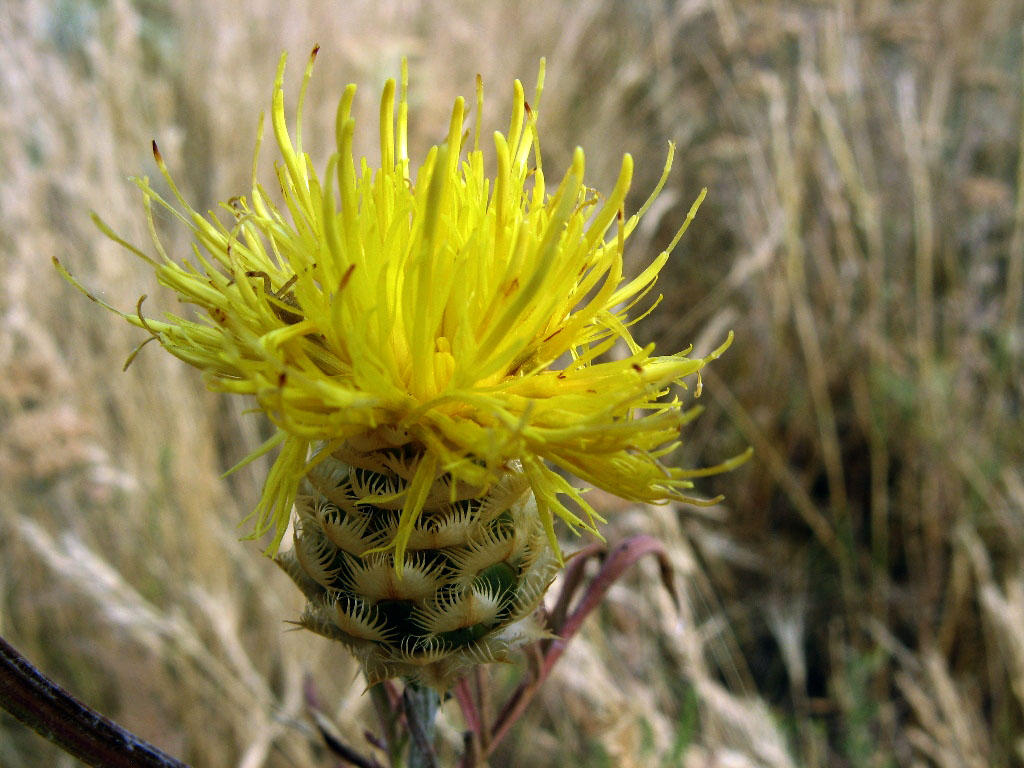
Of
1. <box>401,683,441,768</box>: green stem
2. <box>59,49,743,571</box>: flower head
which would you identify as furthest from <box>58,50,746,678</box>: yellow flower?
<box>401,683,441,768</box>: green stem

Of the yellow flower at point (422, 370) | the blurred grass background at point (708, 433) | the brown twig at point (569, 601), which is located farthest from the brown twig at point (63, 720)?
the blurred grass background at point (708, 433)

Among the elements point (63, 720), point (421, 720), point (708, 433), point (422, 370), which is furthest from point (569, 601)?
point (708, 433)

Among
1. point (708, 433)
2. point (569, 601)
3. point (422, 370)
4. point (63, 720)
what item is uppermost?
point (708, 433)

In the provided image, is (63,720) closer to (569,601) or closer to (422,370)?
(422,370)

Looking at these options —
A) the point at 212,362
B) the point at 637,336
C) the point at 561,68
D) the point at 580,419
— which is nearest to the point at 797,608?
the point at 637,336

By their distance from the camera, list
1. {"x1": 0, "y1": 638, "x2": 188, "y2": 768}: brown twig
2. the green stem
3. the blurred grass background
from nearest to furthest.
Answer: {"x1": 0, "y1": 638, "x2": 188, "y2": 768}: brown twig → the green stem → the blurred grass background

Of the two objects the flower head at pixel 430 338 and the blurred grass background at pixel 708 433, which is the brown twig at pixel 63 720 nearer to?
the flower head at pixel 430 338

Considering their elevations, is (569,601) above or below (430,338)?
below

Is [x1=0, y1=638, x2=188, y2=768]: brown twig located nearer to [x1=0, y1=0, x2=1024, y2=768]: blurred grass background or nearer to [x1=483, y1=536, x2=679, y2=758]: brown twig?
[x1=483, y1=536, x2=679, y2=758]: brown twig
